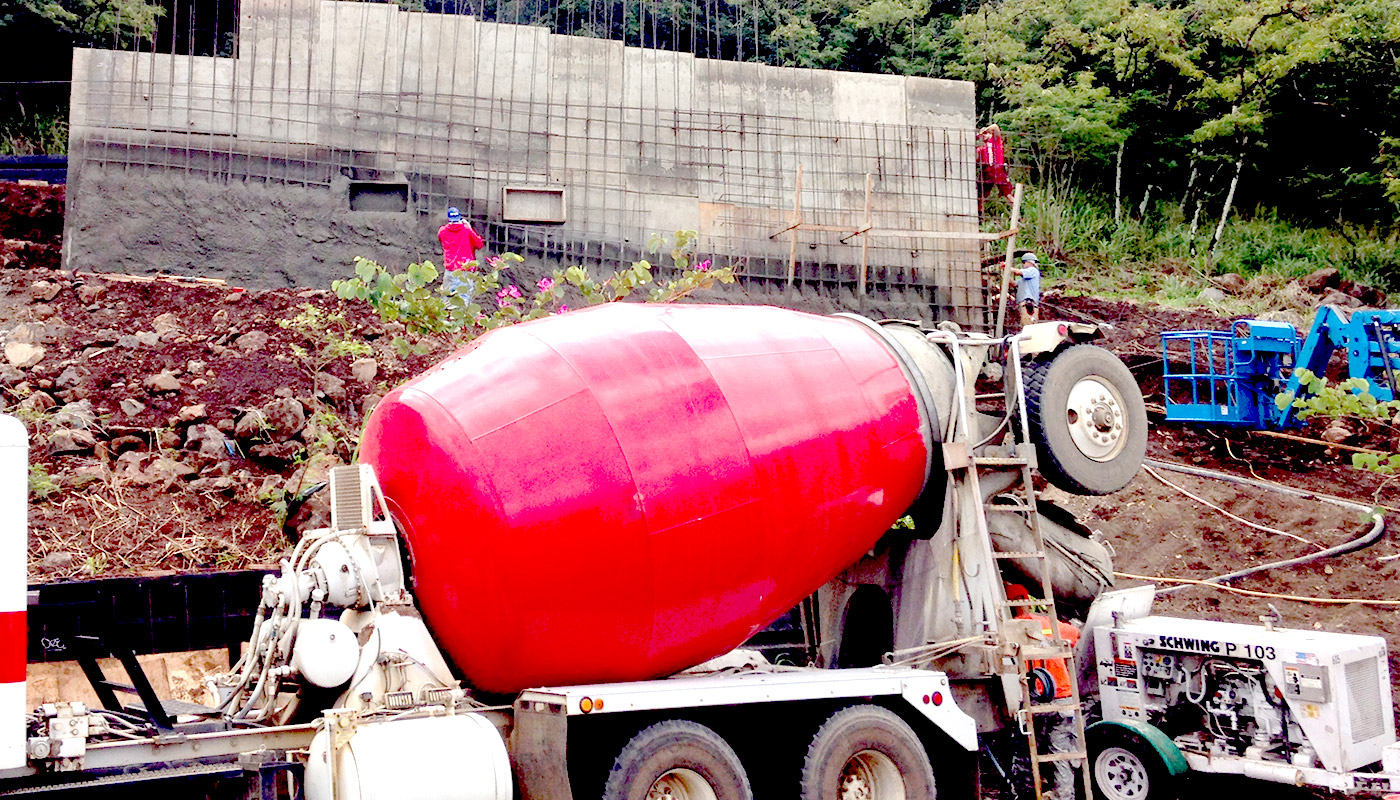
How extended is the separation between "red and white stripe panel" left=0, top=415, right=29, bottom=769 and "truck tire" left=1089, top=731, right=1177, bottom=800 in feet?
22.3

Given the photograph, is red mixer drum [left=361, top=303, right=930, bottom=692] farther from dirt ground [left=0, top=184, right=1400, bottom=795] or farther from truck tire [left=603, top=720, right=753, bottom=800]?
dirt ground [left=0, top=184, right=1400, bottom=795]

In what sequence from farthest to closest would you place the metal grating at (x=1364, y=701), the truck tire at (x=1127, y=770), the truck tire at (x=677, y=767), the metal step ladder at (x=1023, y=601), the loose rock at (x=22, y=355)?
the loose rock at (x=22, y=355) → the truck tire at (x=1127, y=770) → the metal grating at (x=1364, y=701) → the metal step ladder at (x=1023, y=601) → the truck tire at (x=677, y=767)

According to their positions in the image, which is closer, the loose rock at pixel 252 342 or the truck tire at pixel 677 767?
the truck tire at pixel 677 767

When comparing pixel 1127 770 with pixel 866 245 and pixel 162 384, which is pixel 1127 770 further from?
pixel 866 245

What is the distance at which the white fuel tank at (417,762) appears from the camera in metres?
6.18

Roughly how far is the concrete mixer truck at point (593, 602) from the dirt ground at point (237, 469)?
12.7 ft

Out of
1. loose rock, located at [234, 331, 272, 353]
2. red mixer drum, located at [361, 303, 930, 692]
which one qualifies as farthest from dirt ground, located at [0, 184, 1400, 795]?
red mixer drum, located at [361, 303, 930, 692]

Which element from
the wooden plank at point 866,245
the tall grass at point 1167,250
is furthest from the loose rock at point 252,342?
the tall grass at point 1167,250

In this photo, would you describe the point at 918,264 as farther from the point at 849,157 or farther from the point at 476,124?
the point at 476,124

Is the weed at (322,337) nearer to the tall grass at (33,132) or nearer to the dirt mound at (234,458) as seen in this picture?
the dirt mound at (234,458)

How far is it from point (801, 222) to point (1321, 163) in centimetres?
1493

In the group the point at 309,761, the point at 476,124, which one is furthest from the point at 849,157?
the point at 309,761

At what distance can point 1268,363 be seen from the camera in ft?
57.4

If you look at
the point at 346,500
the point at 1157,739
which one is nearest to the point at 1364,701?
the point at 1157,739
